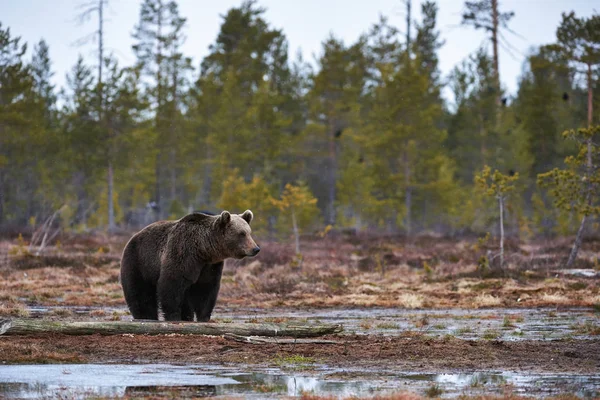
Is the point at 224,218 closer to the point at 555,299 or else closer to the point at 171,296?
the point at 171,296

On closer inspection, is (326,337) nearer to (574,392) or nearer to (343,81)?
(574,392)

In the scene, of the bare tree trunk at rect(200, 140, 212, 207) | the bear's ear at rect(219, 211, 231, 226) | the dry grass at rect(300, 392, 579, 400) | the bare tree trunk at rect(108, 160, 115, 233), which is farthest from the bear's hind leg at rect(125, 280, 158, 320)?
the bare tree trunk at rect(200, 140, 212, 207)

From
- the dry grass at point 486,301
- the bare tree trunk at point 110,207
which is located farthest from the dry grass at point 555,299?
the bare tree trunk at point 110,207

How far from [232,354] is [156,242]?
4.04m

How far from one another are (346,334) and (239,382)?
5.07 meters

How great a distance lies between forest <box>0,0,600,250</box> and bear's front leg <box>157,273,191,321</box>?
92.0 ft

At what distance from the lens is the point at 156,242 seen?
15617 mm

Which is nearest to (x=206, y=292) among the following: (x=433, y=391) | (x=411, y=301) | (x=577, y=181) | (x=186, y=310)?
(x=186, y=310)

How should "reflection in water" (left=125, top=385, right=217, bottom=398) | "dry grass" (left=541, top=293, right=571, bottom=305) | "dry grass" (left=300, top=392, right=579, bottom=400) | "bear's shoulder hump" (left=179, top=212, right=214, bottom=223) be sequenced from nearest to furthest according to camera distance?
"dry grass" (left=300, top=392, right=579, bottom=400) → "reflection in water" (left=125, top=385, right=217, bottom=398) → "bear's shoulder hump" (left=179, top=212, right=214, bottom=223) → "dry grass" (left=541, top=293, right=571, bottom=305)

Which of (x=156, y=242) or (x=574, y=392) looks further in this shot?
(x=156, y=242)

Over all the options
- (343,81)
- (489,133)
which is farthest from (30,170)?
(489,133)

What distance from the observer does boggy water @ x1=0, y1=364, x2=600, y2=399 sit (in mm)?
9180

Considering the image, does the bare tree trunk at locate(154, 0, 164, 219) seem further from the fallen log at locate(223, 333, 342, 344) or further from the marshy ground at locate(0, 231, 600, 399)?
the fallen log at locate(223, 333, 342, 344)

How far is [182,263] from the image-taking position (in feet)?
48.9
